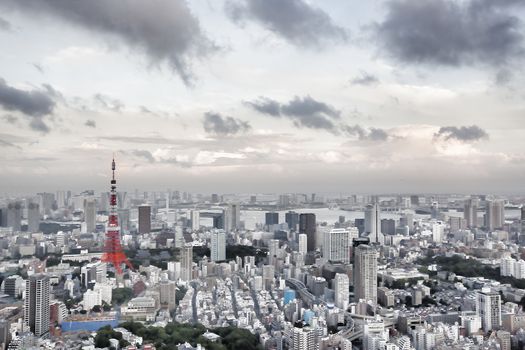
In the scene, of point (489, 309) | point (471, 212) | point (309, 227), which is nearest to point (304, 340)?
point (489, 309)

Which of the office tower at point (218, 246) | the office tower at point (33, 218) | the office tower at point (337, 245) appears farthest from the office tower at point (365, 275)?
the office tower at point (33, 218)

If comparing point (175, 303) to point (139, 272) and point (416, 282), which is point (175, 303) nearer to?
point (139, 272)

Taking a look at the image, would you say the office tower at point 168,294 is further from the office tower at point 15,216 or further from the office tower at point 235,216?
the office tower at point 235,216

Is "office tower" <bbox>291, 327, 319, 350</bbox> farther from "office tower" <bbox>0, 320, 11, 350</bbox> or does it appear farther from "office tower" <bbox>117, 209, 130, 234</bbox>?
"office tower" <bbox>117, 209, 130, 234</bbox>

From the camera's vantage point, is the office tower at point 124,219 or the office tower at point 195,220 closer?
the office tower at point 124,219

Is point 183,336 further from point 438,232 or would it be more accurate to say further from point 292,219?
point 438,232

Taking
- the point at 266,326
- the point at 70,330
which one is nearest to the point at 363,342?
the point at 266,326

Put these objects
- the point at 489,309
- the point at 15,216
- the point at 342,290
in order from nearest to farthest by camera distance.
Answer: the point at 489,309 → the point at 342,290 → the point at 15,216
